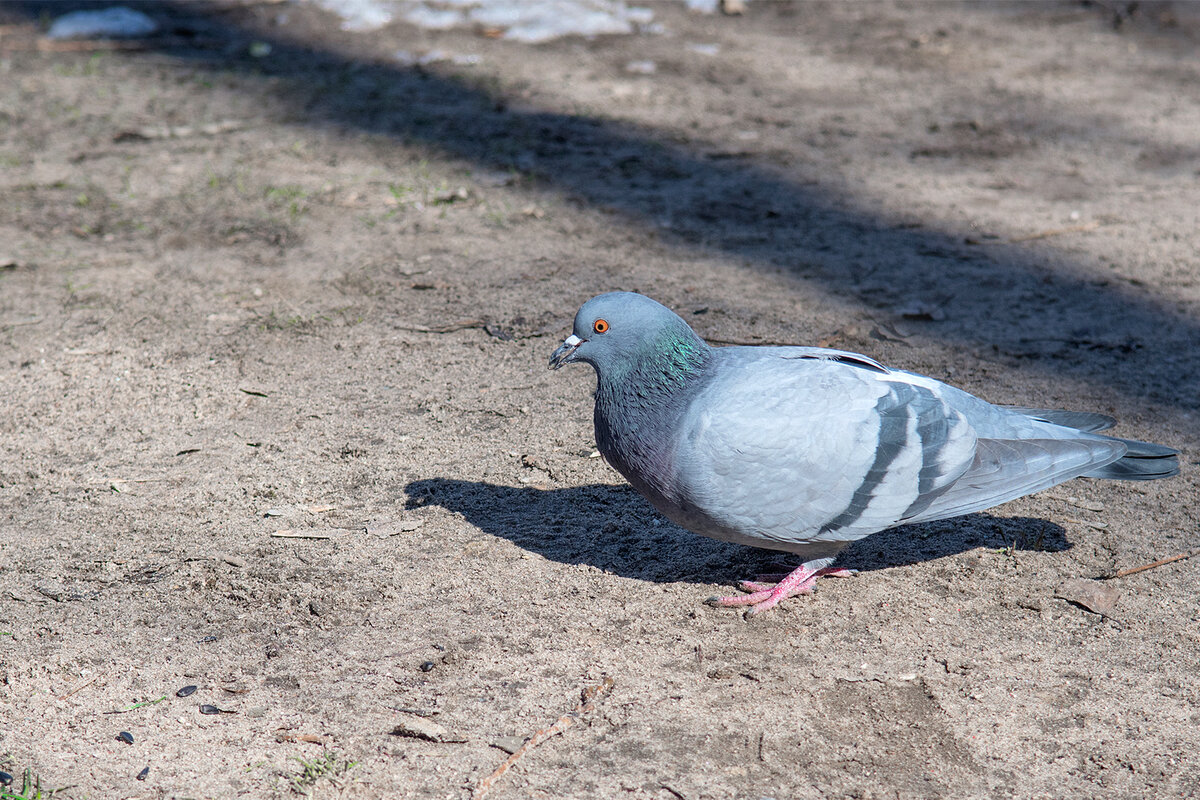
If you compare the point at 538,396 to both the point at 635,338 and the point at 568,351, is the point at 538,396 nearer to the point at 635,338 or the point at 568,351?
the point at 568,351

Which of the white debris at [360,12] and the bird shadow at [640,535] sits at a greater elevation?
the white debris at [360,12]

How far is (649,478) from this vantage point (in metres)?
3.01

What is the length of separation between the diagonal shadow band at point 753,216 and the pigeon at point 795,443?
1.48 meters

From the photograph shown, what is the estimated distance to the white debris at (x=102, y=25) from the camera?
27.9ft

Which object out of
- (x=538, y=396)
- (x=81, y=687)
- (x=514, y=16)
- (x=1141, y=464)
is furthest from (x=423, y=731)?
(x=514, y=16)

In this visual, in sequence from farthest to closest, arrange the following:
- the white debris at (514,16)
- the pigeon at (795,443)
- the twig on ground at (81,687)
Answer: the white debris at (514,16), the pigeon at (795,443), the twig on ground at (81,687)

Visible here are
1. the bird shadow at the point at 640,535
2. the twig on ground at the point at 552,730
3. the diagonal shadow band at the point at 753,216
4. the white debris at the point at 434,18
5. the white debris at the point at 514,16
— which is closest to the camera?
the twig on ground at the point at 552,730

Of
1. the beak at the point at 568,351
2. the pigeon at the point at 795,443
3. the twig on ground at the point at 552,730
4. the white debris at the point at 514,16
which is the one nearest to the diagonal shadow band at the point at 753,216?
the white debris at the point at 514,16

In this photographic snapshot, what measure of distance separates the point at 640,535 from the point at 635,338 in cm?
83

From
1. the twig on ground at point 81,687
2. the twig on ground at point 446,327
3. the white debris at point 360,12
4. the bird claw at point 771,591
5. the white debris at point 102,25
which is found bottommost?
the twig on ground at point 81,687

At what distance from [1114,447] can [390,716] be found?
7.25 feet

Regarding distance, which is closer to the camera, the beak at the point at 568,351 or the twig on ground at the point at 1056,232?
the beak at the point at 568,351

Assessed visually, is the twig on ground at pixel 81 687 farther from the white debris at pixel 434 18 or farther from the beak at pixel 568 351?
the white debris at pixel 434 18

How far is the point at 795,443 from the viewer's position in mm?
2963
